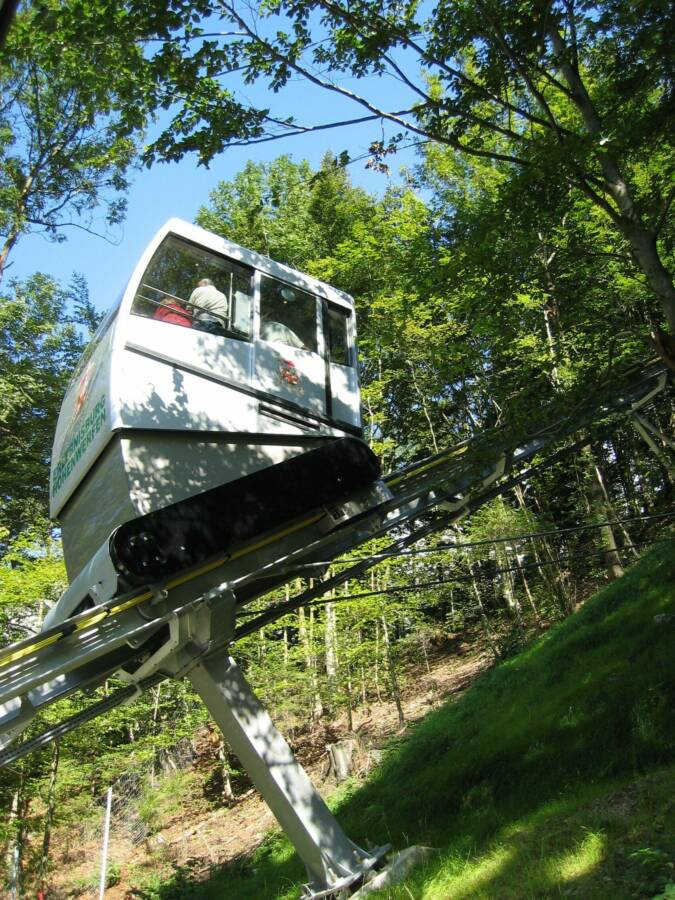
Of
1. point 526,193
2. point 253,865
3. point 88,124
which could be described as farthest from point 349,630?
point 88,124

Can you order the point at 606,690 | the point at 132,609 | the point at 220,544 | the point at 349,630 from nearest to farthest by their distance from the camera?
the point at 132,609, the point at 220,544, the point at 606,690, the point at 349,630

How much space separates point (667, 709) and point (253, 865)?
717 centimetres

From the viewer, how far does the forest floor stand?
12.3 m

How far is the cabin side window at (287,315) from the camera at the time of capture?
20.4 feet

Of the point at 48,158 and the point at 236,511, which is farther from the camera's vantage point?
the point at 48,158

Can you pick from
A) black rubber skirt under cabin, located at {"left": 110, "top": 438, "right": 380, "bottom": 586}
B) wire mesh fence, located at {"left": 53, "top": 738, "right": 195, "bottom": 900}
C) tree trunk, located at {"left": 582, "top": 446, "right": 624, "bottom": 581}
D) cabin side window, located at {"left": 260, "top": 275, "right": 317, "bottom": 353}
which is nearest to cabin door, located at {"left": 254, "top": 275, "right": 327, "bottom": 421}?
cabin side window, located at {"left": 260, "top": 275, "right": 317, "bottom": 353}

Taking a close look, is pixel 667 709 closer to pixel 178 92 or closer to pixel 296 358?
pixel 296 358

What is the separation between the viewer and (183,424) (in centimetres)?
524

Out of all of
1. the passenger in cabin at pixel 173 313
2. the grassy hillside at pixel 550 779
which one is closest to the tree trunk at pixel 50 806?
the grassy hillside at pixel 550 779

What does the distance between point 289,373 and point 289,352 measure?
224mm

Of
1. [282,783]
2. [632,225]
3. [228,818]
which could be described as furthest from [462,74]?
[228,818]

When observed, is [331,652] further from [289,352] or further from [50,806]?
[289,352]

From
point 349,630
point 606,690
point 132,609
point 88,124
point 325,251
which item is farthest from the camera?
point 325,251

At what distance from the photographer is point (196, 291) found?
5859 millimetres
